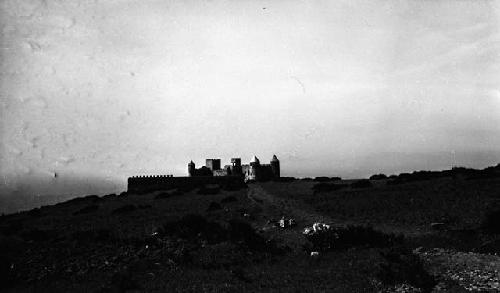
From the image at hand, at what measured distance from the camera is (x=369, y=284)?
13.1 metres

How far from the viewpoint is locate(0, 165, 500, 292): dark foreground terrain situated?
13422mm

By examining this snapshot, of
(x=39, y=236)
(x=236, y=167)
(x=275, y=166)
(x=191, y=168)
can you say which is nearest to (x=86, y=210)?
(x=39, y=236)

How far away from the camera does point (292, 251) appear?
19.8m

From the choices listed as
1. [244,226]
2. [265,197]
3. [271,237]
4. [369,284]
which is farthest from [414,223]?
[265,197]

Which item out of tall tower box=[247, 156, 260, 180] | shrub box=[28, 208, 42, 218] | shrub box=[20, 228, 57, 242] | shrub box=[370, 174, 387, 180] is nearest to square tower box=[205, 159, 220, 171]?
tall tower box=[247, 156, 260, 180]

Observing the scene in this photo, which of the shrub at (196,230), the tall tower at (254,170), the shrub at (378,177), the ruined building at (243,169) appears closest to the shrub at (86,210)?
the shrub at (196,230)

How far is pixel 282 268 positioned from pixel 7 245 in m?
15.3

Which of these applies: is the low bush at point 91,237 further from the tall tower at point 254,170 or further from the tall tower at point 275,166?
the tall tower at point 275,166

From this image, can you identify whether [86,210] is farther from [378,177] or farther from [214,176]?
[214,176]

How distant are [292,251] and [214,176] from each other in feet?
193

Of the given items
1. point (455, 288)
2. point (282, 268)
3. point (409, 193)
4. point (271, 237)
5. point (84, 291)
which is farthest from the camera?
point (409, 193)

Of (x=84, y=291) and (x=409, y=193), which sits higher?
(x=409, y=193)

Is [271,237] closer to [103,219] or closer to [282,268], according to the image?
[282,268]

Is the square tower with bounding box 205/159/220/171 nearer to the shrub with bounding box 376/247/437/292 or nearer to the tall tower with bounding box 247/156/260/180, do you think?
the tall tower with bounding box 247/156/260/180
